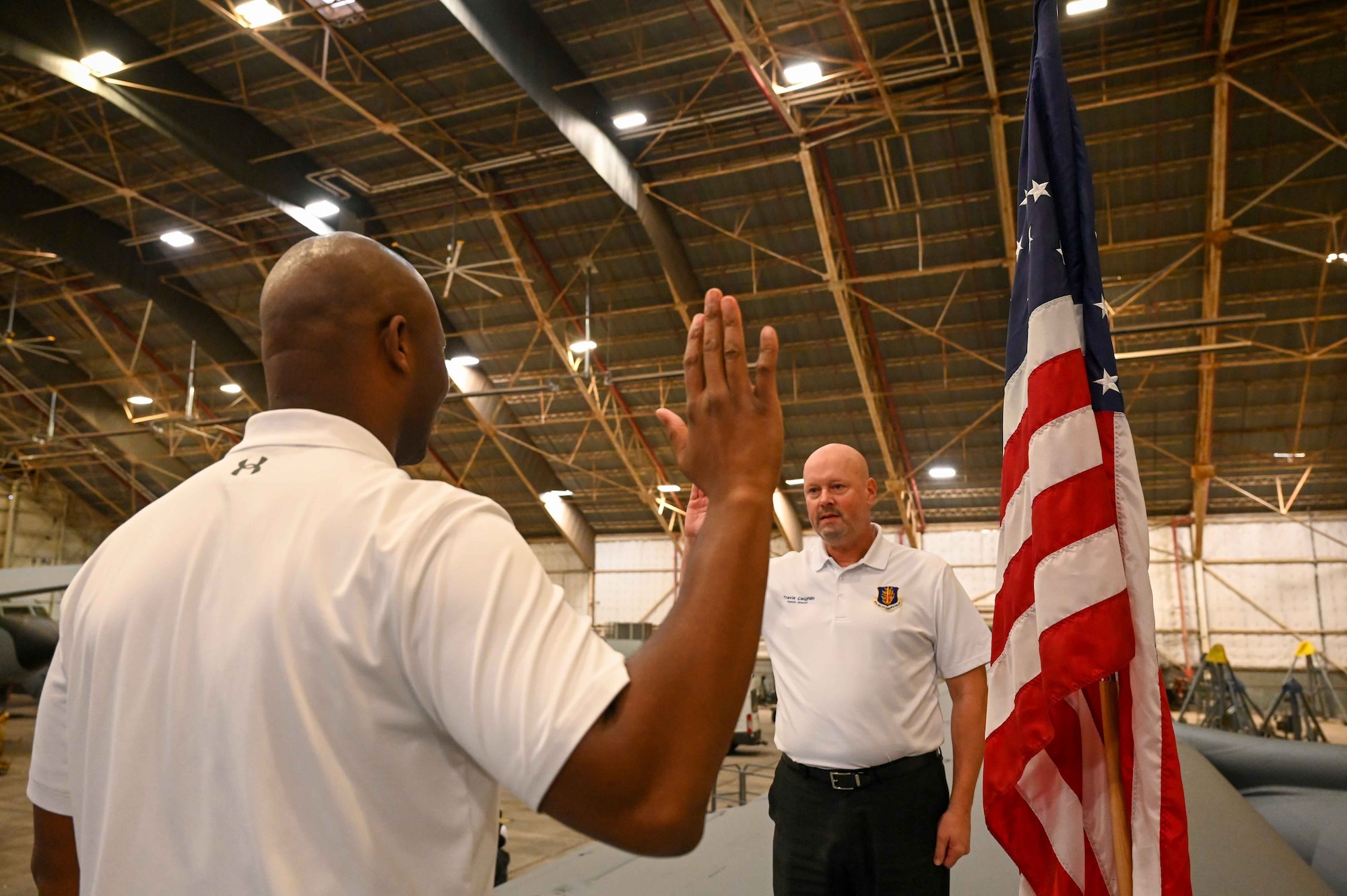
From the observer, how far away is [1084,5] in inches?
439

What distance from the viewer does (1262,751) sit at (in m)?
7.26

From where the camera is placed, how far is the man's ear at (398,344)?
49.4 inches

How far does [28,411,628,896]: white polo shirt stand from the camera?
939 mm

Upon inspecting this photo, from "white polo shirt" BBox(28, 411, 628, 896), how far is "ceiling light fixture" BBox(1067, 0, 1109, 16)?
1258 centimetres

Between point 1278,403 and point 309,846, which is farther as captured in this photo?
point 1278,403

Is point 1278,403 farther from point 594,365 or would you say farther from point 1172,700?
point 594,365

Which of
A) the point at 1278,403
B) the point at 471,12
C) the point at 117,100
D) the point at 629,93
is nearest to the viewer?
the point at 471,12

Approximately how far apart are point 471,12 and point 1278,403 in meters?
17.4

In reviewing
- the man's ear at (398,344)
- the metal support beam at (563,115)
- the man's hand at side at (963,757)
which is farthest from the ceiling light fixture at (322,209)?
the man's ear at (398,344)

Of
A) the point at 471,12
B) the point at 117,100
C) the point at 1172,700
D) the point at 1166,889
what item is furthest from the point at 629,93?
the point at 1172,700

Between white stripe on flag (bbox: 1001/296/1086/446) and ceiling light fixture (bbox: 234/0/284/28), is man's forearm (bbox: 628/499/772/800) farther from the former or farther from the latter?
ceiling light fixture (bbox: 234/0/284/28)

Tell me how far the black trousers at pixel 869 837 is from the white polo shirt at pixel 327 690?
250 cm

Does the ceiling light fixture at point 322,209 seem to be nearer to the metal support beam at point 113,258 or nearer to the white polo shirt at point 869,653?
the metal support beam at point 113,258

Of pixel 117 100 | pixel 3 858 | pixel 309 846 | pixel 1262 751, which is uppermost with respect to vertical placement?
pixel 117 100
